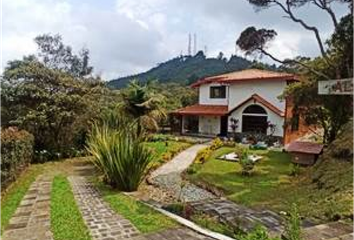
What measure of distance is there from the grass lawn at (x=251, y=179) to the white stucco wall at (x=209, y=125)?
36.7 feet

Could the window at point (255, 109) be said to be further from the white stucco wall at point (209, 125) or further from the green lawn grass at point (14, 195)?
the green lawn grass at point (14, 195)

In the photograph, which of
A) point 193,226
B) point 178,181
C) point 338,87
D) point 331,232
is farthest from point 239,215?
point 178,181

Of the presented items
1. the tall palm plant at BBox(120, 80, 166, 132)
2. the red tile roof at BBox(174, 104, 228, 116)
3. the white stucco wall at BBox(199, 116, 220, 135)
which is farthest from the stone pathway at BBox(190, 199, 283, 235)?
the white stucco wall at BBox(199, 116, 220, 135)

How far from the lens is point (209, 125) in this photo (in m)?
30.3

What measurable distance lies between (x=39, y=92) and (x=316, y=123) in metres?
14.1

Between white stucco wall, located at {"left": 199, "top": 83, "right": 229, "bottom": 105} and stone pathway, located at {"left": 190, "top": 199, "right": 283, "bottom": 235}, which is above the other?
white stucco wall, located at {"left": 199, "top": 83, "right": 229, "bottom": 105}

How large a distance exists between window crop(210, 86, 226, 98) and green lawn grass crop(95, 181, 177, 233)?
2082cm

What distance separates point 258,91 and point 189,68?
151 feet

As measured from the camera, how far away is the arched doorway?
87.0 ft

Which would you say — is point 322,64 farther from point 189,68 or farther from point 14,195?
point 189,68

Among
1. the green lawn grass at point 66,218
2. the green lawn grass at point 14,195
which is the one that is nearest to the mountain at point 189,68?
the green lawn grass at point 14,195

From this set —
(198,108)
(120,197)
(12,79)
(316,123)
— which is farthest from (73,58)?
(120,197)

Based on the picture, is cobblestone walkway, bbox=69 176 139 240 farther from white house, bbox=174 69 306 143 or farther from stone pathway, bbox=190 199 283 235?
white house, bbox=174 69 306 143

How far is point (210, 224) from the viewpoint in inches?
287
